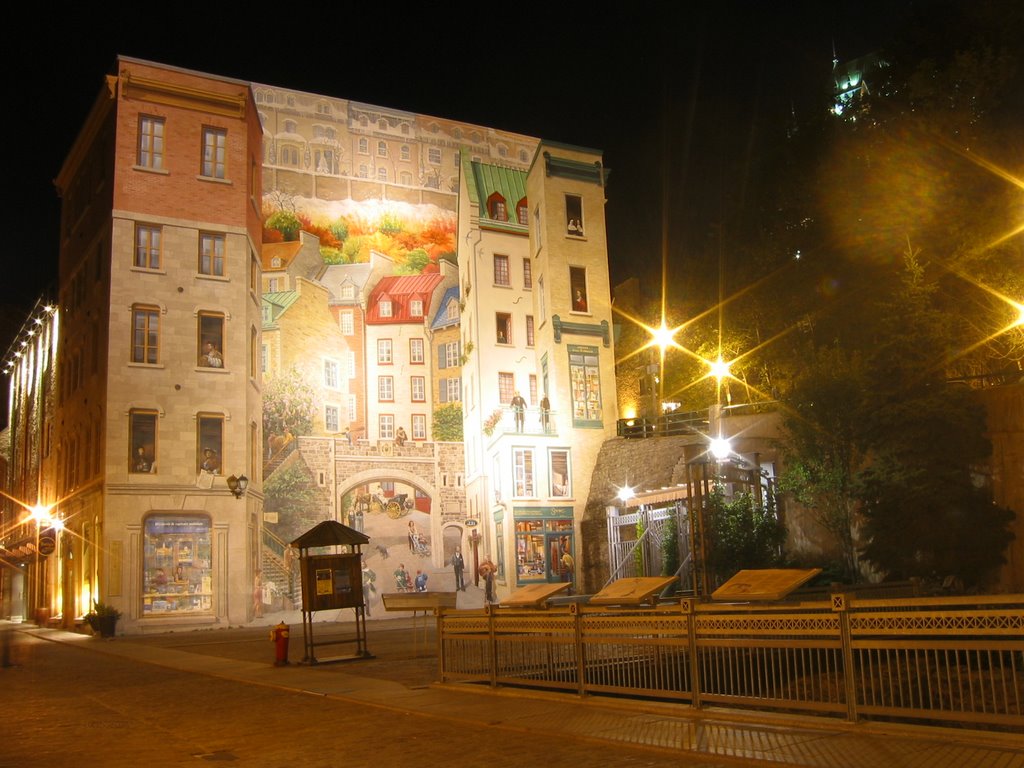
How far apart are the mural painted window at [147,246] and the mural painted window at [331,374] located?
12860 mm

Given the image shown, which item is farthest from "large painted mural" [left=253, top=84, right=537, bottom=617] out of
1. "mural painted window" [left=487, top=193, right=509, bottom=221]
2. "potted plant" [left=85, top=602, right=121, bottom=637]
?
"potted plant" [left=85, top=602, right=121, bottom=637]

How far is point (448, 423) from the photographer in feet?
155

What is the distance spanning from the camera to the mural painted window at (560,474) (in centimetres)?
3778

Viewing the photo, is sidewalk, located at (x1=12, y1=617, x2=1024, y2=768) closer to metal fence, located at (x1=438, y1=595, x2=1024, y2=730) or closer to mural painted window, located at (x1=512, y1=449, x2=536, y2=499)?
metal fence, located at (x1=438, y1=595, x2=1024, y2=730)

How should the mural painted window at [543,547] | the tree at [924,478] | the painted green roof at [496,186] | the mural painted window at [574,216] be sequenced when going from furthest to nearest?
1. the painted green roof at [496,186]
2. the mural painted window at [574,216]
3. the mural painted window at [543,547]
4. the tree at [924,478]

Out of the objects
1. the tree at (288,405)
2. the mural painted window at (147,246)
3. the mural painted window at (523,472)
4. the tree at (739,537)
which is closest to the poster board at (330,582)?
the tree at (739,537)

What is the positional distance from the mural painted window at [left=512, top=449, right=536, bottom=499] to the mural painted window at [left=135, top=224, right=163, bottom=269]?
1574cm

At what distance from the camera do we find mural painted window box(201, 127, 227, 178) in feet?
115

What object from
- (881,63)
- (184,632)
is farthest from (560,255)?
(184,632)

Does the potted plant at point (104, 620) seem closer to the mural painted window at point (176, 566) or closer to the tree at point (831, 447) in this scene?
the mural painted window at point (176, 566)

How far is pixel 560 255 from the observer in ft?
134

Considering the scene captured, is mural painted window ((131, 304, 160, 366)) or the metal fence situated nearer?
the metal fence

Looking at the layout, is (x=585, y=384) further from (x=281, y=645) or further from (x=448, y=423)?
(x=281, y=645)

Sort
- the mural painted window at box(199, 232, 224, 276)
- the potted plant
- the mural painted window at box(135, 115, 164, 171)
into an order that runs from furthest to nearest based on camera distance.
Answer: the mural painted window at box(199, 232, 224, 276), the mural painted window at box(135, 115, 164, 171), the potted plant
